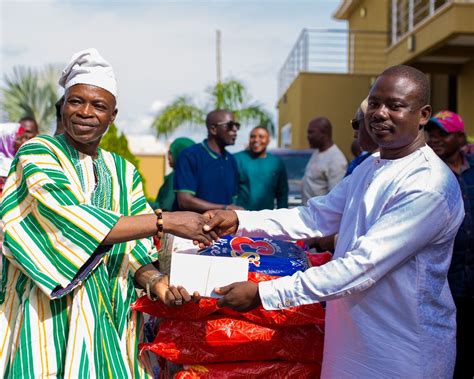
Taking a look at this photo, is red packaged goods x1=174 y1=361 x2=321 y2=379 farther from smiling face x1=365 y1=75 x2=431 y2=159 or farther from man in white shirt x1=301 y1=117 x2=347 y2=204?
man in white shirt x1=301 y1=117 x2=347 y2=204

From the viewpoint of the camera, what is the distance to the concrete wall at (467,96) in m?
11.7

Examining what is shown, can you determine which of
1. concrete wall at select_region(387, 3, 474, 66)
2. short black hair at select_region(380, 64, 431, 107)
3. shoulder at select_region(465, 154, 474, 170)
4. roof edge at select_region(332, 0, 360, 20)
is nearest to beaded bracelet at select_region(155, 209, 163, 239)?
short black hair at select_region(380, 64, 431, 107)

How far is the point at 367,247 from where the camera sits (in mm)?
2094

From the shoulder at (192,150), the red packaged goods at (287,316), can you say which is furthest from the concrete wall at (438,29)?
the red packaged goods at (287,316)

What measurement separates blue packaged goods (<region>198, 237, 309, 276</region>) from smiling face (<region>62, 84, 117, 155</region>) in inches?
Answer: 26.5

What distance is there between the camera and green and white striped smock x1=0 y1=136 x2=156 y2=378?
7.21ft

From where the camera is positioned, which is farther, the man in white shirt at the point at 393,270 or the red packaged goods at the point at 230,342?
the red packaged goods at the point at 230,342

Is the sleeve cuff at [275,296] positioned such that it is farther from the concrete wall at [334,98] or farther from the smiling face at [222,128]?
the concrete wall at [334,98]

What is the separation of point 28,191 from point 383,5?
16295mm

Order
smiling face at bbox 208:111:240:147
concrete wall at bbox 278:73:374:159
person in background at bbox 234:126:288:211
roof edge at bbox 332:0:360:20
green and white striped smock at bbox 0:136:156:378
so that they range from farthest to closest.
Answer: roof edge at bbox 332:0:360:20 < concrete wall at bbox 278:73:374:159 < person in background at bbox 234:126:288:211 < smiling face at bbox 208:111:240:147 < green and white striped smock at bbox 0:136:156:378

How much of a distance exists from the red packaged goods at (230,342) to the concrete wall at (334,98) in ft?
43.8

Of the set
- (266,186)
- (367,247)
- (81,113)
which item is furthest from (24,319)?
(266,186)

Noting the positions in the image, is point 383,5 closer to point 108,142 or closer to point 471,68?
point 471,68

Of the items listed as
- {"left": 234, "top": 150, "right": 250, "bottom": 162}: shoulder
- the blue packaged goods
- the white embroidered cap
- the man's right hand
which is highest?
the white embroidered cap
